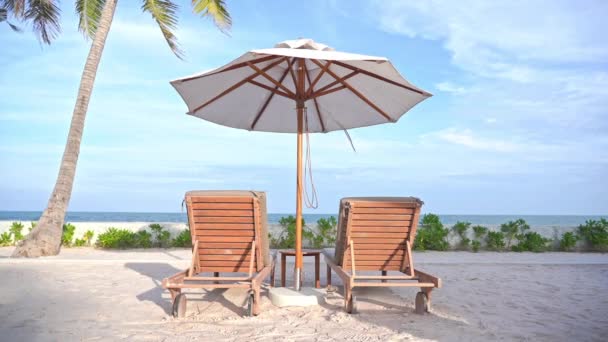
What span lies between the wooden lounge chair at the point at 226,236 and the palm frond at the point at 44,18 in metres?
9.47

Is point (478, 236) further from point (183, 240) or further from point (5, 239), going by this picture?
point (5, 239)

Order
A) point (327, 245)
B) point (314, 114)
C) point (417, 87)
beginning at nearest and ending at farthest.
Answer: point (417, 87) → point (314, 114) → point (327, 245)

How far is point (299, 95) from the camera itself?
15.4 ft

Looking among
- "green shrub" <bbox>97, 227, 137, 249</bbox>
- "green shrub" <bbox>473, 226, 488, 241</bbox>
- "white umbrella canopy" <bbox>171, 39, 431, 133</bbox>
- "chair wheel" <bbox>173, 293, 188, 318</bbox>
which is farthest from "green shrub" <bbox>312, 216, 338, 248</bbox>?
"chair wheel" <bbox>173, 293, 188, 318</bbox>

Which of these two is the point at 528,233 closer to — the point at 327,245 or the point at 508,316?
the point at 327,245

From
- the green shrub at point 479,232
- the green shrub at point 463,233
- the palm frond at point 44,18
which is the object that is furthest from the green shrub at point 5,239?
the green shrub at point 479,232

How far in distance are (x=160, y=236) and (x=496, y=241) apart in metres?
7.68

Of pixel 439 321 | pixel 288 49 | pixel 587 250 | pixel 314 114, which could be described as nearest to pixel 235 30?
pixel 314 114

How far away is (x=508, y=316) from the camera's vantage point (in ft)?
13.3

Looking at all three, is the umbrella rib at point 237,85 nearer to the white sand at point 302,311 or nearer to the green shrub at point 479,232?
the white sand at point 302,311

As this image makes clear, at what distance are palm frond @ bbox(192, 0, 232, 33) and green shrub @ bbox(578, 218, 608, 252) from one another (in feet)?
31.6

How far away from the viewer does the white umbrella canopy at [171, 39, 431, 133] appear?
465 centimetres

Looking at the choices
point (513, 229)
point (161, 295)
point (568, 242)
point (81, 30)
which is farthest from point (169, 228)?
point (568, 242)

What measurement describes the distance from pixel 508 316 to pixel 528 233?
657 centimetres
